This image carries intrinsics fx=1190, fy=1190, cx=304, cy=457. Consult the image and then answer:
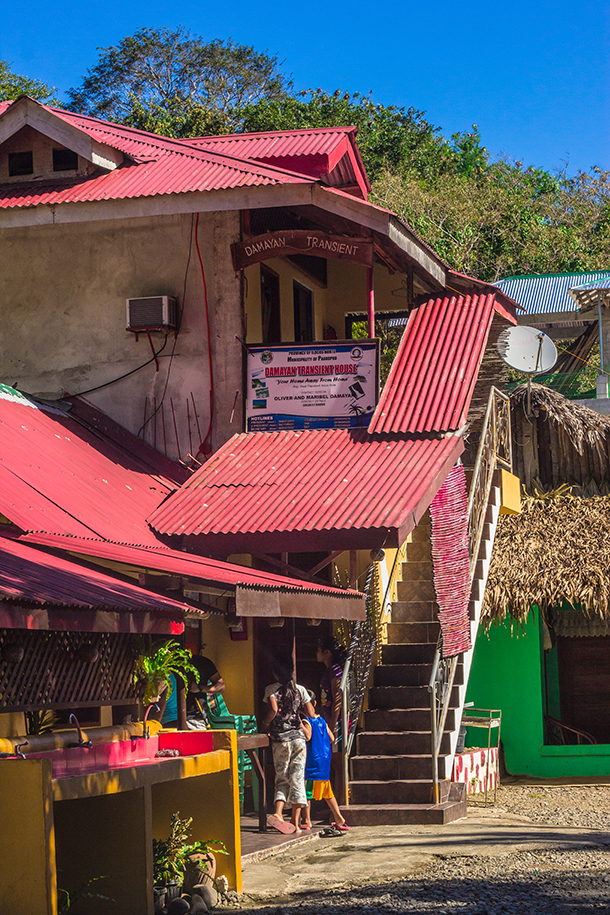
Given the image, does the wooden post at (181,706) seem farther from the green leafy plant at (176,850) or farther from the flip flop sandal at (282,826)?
the flip flop sandal at (282,826)

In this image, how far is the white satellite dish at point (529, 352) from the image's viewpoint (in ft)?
60.2

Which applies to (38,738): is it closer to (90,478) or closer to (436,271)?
(90,478)

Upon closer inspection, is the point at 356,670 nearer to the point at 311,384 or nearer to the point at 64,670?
the point at 311,384

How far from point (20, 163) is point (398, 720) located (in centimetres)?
819

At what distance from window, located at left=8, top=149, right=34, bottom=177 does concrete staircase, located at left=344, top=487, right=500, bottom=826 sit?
709 centimetres

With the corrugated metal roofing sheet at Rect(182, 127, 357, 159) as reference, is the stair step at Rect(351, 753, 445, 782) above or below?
below

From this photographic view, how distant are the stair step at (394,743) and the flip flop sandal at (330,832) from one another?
1.37m

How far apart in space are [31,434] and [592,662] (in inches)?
366

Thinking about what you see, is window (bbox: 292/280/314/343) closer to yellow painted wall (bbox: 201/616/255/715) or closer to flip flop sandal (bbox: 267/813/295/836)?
yellow painted wall (bbox: 201/616/255/715)

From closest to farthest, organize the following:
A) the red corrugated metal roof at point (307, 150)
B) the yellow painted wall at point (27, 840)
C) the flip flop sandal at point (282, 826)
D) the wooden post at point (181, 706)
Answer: the yellow painted wall at point (27, 840) < the wooden post at point (181, 706) < the flip flop sandal at point (282, 826) < the red corrugated metal roof at point (307, 150)

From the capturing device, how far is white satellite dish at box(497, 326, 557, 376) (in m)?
18.4

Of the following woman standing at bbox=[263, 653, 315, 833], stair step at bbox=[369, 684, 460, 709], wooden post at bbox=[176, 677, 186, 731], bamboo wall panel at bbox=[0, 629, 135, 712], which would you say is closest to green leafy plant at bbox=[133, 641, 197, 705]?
bamboo wall panel at bbox=[0, 629, 135, 712]

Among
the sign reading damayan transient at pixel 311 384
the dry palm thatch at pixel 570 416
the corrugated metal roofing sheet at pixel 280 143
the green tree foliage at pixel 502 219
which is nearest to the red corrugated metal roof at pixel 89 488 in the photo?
the sign reading damayan transient at pixel 311 384

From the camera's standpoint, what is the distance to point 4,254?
15.0 meters
